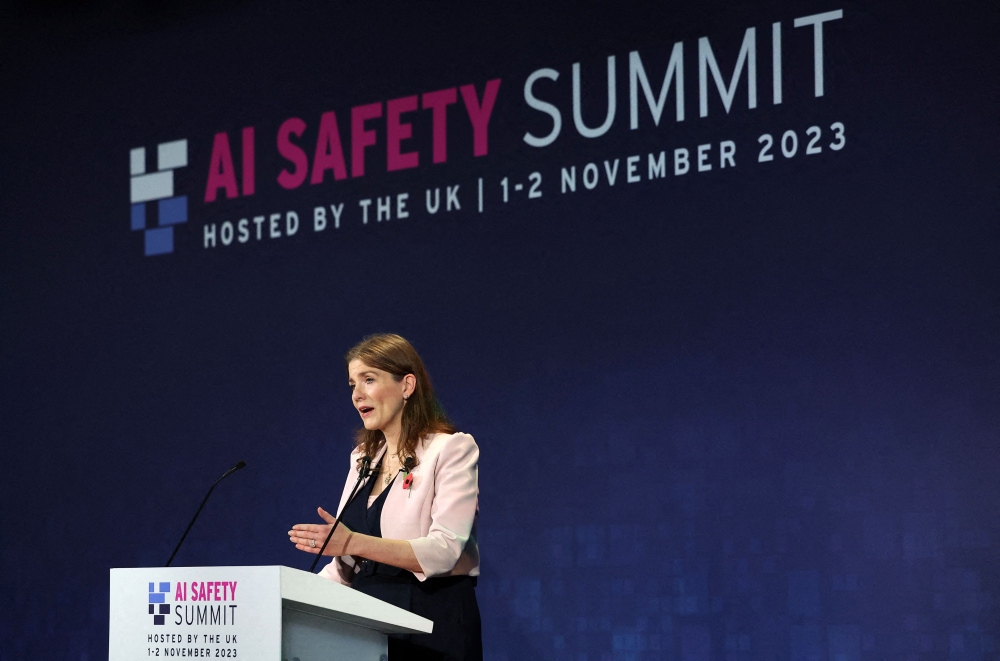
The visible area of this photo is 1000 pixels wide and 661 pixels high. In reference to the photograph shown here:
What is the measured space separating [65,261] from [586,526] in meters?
2.82

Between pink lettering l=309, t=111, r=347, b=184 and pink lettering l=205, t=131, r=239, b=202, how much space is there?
41 centimetres

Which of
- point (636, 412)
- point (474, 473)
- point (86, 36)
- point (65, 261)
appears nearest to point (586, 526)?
point (636, 412)

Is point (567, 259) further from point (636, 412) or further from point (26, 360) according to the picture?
point (26, 360)

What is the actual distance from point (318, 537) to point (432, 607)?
1.17 feet

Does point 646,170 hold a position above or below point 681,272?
above

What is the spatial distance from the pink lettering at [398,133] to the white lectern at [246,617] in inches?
107

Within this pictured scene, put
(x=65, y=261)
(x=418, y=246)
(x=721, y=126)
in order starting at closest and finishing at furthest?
(x=721, y=126) < (x=418, y=246) < (x=65, y=261)

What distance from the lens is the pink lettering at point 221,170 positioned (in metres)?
5.43

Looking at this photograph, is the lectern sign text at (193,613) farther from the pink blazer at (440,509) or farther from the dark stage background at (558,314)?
the dark stage background at (558,314)

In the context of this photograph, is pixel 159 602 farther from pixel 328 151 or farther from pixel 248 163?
pixel 248 163

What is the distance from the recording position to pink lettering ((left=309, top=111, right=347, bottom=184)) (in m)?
5.18

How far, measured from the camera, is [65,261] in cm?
583

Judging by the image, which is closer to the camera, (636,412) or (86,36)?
(636,412)

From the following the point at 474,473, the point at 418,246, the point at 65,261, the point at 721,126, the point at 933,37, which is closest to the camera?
the point at 474,473
